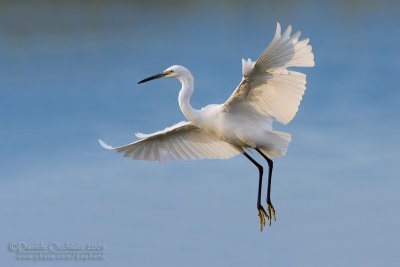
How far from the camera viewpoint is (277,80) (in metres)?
10.2

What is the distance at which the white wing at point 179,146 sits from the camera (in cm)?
1165

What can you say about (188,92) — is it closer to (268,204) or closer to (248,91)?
(248,91)

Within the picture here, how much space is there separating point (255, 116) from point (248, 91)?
422 mm

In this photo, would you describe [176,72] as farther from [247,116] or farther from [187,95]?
[247,116]

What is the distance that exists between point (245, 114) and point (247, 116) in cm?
4

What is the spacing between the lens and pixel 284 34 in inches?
384

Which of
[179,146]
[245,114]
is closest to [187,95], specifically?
[245,114]

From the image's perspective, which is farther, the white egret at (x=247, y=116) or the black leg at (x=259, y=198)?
the black leg at (x=259, y=198)

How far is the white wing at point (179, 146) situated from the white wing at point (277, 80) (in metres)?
1.07

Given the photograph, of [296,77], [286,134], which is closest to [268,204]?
[286,134]

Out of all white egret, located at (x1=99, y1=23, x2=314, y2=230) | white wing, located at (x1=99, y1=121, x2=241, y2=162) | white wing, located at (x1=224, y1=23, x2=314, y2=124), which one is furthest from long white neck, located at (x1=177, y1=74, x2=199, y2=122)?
white wing, located at (x1=99, y1=121, x2=241, y2=162)

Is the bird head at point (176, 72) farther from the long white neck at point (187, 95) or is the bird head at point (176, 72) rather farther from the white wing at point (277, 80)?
the white wing at point (277, 80)

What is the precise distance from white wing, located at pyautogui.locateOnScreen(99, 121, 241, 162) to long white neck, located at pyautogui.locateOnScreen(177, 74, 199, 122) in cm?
80

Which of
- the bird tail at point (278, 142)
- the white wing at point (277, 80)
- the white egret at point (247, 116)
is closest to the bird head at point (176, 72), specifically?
the white egret at point (247, 116)
